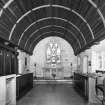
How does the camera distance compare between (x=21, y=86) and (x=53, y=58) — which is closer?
(x=21, y=86)

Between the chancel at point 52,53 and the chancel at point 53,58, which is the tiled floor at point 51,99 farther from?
the chancel at point 53,58

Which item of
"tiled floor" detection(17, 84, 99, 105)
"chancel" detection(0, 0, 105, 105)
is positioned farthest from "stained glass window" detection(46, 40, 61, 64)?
"tiled floor" detection(17, 84, 99, 105)

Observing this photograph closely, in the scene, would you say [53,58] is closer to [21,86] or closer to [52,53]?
[52,53]

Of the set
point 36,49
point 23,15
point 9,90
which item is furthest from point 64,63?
point 9,90

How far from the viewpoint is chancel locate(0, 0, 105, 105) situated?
8.87 meters

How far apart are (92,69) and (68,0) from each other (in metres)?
6.41

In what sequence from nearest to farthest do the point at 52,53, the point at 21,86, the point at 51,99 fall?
the point at 51,99 < the point at 21,86 < the point at 52,53

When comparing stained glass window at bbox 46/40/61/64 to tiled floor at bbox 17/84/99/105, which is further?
stained glass window at bbox 46/40/61/64

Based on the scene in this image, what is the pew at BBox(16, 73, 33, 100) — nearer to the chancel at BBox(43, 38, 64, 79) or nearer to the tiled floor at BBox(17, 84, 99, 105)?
the tiled floor at BBox(17, 84, 99, 105)

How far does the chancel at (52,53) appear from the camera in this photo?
887cm

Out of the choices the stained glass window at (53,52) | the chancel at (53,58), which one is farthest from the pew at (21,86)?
the stained glass window at (53,52)

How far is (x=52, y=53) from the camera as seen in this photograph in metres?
23.4

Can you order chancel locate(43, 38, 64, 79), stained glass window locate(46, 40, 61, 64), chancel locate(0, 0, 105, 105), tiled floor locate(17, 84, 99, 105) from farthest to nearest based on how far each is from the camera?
stained glass window locate(46, 40, 61, 64), chancel locate(43, 38, 64, 79), tiled floor locate(17, 84, 99, 105), chancel locate(0, 0, 105, 105)

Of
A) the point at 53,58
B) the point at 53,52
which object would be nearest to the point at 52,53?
the point at 53,52
